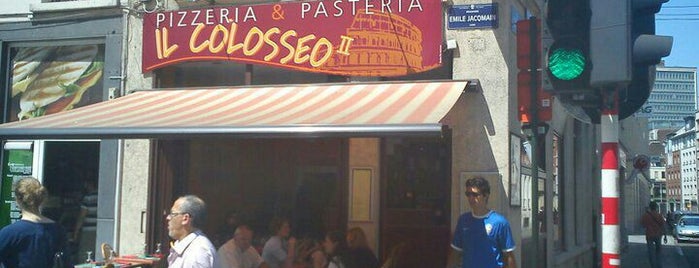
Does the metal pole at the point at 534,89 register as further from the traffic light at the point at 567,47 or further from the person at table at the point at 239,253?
the person at table at the point at 239,253

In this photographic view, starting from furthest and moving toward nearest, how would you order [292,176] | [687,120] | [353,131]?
1. [687,120]
2. [292,176]
3. [353,131]

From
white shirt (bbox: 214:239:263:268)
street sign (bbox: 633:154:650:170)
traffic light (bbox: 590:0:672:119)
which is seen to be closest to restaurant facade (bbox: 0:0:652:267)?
white shirt (bbox: 214:239:263:268)

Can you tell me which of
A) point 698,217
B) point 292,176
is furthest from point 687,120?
point 292,176

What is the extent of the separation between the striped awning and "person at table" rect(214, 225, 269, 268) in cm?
126

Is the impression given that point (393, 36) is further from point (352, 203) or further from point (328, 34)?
point (352, 203)

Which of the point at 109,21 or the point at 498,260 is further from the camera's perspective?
the point at 109,21

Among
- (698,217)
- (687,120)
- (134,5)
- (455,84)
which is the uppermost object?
(687,120)

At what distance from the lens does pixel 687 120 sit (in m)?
125

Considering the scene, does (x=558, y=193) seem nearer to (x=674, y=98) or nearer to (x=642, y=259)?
(x=642, y=259)

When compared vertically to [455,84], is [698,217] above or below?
below

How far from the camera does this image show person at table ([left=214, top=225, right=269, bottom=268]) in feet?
24.9

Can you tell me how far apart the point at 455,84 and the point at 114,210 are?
489 centimetres

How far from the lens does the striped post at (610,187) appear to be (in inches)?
186

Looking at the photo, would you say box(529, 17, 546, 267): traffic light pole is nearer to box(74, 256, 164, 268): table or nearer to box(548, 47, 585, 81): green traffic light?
box(548, 47, 585, 81): green traffic light
